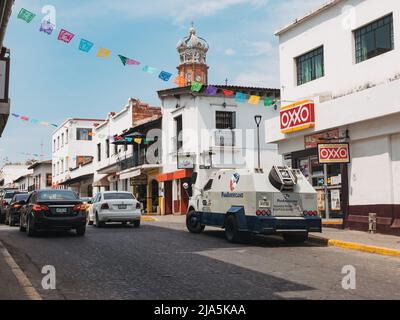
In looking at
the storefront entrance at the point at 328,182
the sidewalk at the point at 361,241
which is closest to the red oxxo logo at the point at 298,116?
the storefront entrance at the point at 328,182

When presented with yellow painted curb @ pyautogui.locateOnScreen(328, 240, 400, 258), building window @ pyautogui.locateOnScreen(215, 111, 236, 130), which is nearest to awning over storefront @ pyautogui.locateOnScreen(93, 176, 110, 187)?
building window @ pyautogui.locateOnScreen(215, 111, 236, 130)

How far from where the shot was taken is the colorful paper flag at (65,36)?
50.3 ft

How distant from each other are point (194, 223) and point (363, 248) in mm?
5948

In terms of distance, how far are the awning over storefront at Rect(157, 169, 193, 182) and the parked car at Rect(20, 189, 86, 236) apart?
14050 mm

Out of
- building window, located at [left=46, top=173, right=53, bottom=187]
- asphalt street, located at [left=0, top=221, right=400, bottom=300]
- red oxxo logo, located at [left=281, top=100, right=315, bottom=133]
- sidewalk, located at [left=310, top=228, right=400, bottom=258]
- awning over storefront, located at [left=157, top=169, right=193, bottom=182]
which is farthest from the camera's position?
building window, located at [left=46, top=173, right=53, bottom=187]

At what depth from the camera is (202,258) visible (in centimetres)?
1079

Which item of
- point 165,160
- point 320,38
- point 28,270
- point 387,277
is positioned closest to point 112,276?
point 28,270

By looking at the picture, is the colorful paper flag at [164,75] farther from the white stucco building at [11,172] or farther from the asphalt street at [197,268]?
the white stucco building at [11,172]

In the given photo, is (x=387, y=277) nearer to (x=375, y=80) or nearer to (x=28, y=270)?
(x=28, y=270)

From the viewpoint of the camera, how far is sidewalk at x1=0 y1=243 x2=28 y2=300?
6.75 m

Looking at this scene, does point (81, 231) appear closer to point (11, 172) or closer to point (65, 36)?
point (65, 36)

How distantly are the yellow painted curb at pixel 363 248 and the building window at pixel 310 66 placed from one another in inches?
315

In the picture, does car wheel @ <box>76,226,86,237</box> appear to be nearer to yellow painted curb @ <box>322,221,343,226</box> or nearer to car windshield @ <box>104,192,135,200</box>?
car windshield @ <box>104,192,135,200</box>

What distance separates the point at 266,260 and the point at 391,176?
23.3ft
